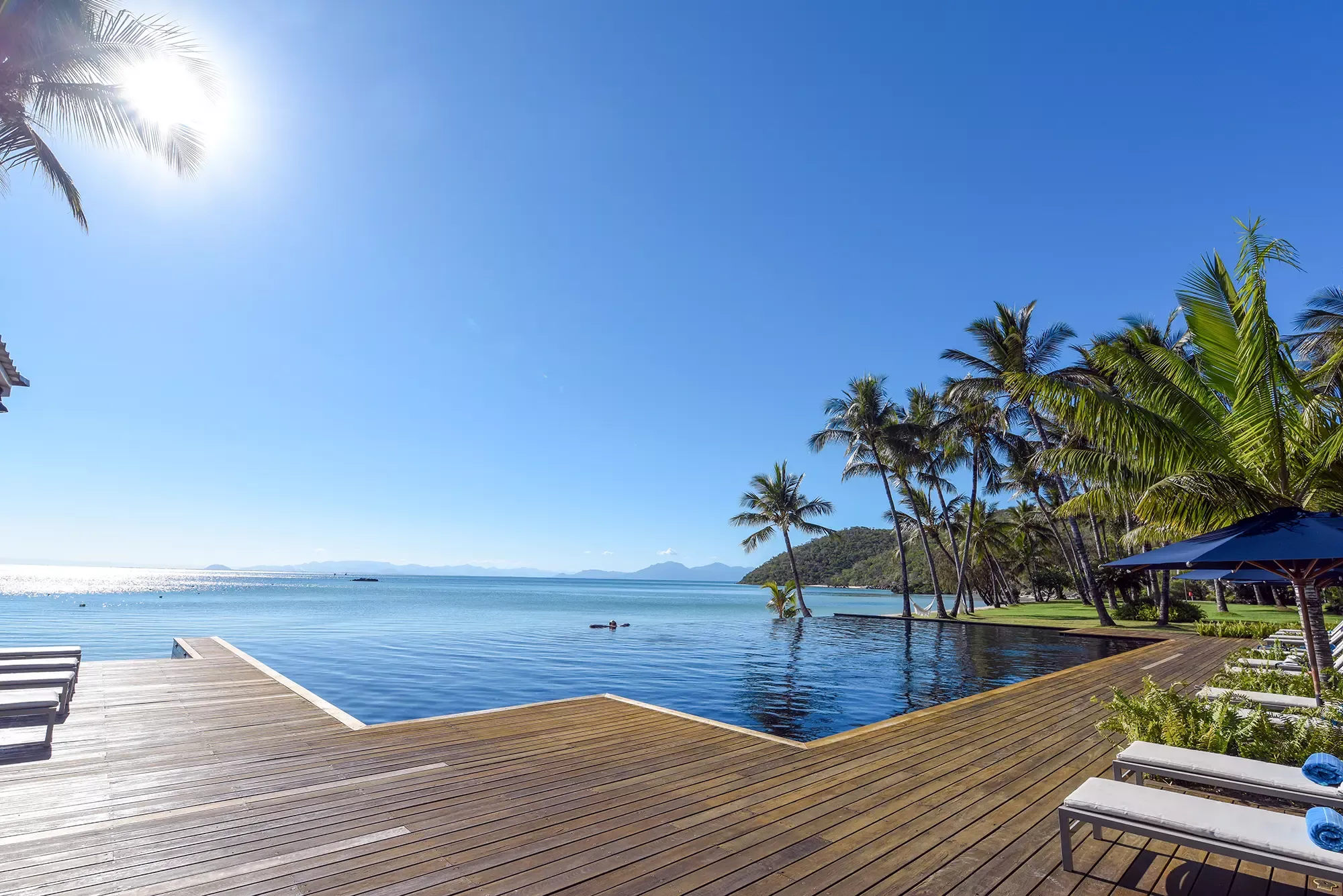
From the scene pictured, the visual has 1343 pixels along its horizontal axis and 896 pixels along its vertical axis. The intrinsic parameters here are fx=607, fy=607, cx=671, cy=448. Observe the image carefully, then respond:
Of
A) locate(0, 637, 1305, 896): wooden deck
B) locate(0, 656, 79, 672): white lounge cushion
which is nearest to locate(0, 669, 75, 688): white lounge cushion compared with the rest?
locate(0, 656, 79, 672): white lounge cushion

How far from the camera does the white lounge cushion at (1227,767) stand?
3369 millimetres

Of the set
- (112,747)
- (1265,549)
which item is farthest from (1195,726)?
(112,747)

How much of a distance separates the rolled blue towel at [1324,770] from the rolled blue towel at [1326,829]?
61cm

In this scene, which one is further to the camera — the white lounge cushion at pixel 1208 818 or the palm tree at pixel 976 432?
the palm tree at pixel 976 432

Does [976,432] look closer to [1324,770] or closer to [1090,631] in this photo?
[1090,631]

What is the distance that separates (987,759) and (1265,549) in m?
2.74

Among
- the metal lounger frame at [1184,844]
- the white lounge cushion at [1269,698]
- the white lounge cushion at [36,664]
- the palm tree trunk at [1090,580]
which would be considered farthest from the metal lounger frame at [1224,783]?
the palm tree trunk at [1090,580]

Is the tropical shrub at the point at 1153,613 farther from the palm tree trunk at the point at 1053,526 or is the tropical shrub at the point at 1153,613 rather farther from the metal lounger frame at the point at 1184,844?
the metal lounger frame at the point at 1184,844

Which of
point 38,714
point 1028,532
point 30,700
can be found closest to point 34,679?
point 38,714

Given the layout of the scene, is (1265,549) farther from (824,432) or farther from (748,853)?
(824,432)

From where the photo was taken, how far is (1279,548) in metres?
4.57

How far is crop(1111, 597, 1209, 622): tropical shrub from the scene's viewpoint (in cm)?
2192

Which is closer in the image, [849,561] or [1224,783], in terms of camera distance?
[1224,783]

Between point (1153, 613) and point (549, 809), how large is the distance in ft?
84.8
